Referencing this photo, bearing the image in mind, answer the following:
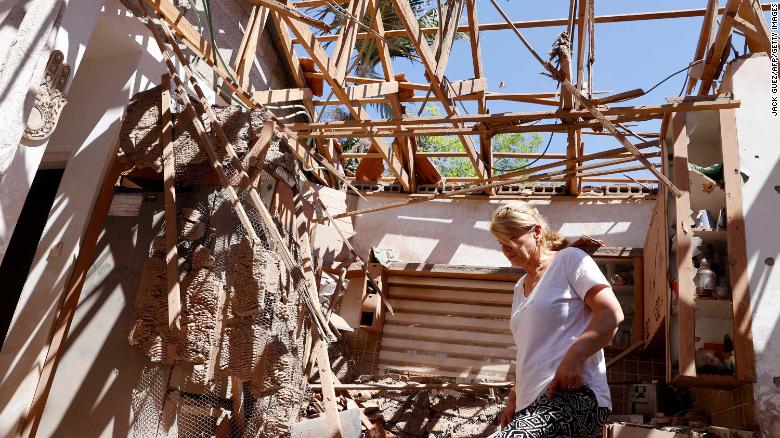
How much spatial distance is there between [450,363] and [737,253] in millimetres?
4378

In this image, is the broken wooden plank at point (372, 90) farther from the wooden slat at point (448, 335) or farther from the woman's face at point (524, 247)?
the woman's face at point (524, 247)

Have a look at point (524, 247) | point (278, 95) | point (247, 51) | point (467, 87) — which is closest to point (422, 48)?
point (467, 87)

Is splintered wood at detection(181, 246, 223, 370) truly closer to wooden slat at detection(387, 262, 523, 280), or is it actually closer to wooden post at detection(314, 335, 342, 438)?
wooden post at detection(314, 335, 342, 438)

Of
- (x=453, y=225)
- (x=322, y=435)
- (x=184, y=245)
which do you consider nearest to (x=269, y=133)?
(x=184, y=245)

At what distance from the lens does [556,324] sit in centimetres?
247

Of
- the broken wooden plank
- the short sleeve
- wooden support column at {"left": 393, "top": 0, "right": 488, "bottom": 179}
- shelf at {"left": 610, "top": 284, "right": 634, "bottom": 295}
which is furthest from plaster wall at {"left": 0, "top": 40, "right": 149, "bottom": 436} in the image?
shelf at {"left": 610, "top": 284, "right": 634, "bottom": 295}

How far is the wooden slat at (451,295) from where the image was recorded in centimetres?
843

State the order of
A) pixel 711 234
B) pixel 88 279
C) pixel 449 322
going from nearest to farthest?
1. pixel 711 234
2. pixel 88 279
3. pixel 449 322

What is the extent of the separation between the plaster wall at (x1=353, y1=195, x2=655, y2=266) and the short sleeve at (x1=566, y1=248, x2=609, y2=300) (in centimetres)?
625

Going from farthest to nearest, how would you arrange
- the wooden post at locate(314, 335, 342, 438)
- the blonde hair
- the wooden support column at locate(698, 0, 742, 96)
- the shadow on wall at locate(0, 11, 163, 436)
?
the wooden support column at locate(698, 0, 742, 96) < the shadow on wall at locate(0, 11, 163, 436) < the wooden post at locate(314, 335, 342, 438) < the blonde hair

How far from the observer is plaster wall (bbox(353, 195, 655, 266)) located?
28.1 feet

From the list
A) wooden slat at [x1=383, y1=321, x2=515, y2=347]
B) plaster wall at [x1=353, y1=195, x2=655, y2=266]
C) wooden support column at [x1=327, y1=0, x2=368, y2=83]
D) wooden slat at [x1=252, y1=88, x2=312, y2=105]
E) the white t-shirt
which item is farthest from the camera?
plaster wall at [x1=353, y1=195, x2=655, y2=266]

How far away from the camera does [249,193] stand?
4.54m

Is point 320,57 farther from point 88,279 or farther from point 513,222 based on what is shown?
point 513,222
